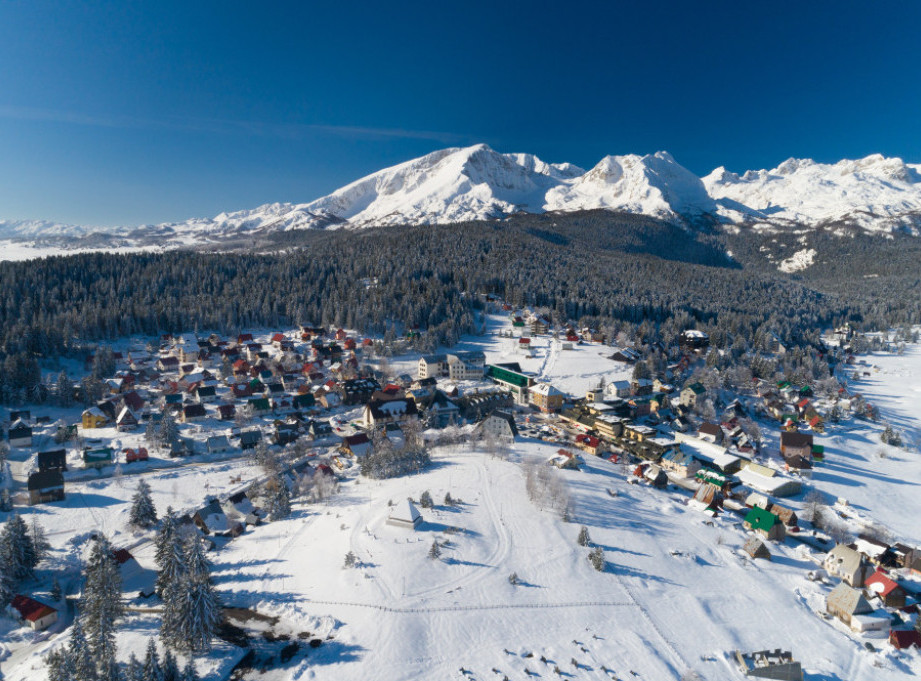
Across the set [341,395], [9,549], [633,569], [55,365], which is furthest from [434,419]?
[55,365]

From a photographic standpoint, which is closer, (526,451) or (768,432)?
(526,451)

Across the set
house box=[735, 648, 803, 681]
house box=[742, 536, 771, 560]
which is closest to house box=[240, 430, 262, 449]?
house box=[742, 536, 771, 560]

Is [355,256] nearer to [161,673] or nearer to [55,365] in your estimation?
[55,365]

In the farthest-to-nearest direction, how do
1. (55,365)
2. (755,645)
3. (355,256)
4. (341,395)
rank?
(355,256) → (55,365) → (341,395) → (755,645)

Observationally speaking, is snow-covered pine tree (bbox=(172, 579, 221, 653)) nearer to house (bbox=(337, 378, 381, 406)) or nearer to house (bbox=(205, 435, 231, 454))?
house (bbox=(205, 435, 231, 454))

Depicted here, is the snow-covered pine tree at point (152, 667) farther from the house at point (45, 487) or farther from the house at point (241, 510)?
the house at point (45, 487)

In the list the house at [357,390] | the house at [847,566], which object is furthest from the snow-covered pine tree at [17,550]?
the house at [847,566]
